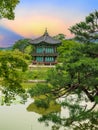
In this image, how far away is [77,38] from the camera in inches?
379

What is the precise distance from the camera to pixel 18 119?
1670cm

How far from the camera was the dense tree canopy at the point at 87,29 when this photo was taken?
30.3 feet

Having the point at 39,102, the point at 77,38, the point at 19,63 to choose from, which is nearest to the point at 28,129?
the point at 19,63

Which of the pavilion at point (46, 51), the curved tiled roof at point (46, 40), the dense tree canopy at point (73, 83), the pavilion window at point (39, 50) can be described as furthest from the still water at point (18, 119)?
the pavilion window at point (39, 50)

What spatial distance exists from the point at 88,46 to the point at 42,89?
1.75 m

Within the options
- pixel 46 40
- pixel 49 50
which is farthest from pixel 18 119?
pixel 46 40

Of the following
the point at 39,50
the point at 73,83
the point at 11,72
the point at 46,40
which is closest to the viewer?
the point at 73,83

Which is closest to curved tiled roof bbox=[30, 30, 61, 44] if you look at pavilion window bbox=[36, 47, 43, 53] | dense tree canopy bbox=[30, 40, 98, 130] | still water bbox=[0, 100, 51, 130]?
pavilion window bbox=[36, 47, 43, 53]

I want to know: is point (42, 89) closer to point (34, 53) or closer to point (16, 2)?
point (16, 2)

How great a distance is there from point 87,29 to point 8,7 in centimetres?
293

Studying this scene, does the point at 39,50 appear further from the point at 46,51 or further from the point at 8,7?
the point at 8,7

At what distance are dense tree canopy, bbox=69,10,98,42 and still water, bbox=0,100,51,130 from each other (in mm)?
6115

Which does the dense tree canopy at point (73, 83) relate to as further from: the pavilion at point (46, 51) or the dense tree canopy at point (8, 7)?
the pavilion at point (46, 51)

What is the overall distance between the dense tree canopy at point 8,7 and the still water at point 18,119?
566 centimetres
